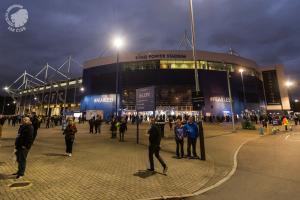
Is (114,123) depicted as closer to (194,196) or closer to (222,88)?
(194,196)

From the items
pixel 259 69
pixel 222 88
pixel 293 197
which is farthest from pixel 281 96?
pixel 293 197

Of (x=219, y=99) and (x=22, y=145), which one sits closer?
(x=22, y=145)

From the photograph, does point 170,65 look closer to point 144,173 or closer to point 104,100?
point 104,100

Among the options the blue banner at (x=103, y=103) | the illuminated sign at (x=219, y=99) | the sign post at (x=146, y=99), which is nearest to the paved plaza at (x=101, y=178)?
the sign post at (x=146, y=99)

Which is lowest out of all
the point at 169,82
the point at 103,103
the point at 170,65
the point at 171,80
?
the point at 103,103

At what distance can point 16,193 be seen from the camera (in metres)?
4.69

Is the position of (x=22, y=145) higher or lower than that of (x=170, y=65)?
lower

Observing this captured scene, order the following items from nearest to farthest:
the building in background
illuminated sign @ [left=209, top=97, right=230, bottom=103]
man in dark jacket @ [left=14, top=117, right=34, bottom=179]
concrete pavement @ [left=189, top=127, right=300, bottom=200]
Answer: concrete pavement @ [left=189, top=127, right=300, bottom=200], man in dark jacket @ [left=14, top=117, right=34, bottom=179], the building in background, illuminated sign @ [left=209, top=97, right=230, bottom=103]

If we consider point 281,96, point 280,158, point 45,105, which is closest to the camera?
point 280,158

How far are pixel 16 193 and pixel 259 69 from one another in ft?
297

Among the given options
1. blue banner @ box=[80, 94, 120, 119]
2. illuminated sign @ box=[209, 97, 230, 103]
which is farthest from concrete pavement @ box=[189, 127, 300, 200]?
blue banner @ box=[80, 94, 120, 119]

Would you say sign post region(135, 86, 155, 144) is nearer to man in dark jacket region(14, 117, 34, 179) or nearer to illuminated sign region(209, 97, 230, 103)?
man in dark jacket region(14, 117, 34, 179)

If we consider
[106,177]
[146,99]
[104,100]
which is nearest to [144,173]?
[106,177]

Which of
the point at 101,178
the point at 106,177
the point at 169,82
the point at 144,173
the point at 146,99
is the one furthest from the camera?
the point at 169,82
